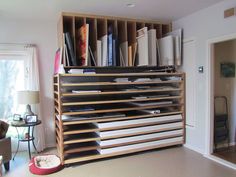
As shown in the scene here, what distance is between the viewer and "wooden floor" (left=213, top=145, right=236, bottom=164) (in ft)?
11.2

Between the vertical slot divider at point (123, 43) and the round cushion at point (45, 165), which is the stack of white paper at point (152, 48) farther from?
the round cushion at point (45, 165)

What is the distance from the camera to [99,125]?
11.1 feet

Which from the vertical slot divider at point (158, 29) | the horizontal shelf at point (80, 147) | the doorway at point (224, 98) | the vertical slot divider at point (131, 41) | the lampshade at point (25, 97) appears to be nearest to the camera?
the horizontal shelf at point (80, 147)

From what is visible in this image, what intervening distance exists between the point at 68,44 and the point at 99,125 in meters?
1.34

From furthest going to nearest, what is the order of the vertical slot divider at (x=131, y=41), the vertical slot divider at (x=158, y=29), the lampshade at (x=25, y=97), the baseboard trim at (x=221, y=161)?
the vertical slot divider at (x=158, y=29) → the vertical slot divider at (x=131, y=41) → the lampshade at (x=25, y=97) → the baseboard trim at (x=221, y=161)

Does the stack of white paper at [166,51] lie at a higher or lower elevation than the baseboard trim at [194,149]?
higher

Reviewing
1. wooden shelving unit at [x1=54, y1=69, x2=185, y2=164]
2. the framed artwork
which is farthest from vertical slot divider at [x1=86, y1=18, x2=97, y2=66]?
the framed artwork

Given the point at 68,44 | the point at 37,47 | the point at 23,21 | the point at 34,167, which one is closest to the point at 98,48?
the point at 68,44

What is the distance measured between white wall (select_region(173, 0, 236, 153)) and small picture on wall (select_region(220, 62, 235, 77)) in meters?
0.65

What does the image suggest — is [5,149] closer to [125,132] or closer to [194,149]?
[125,132]

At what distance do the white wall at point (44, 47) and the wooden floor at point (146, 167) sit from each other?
0.76m

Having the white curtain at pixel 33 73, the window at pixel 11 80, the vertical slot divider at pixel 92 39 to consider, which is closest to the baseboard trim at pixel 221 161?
the vertical slot divider at pixel 92 39

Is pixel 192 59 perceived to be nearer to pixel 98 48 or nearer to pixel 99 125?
pixel 98 48

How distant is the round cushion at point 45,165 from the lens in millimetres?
2993
